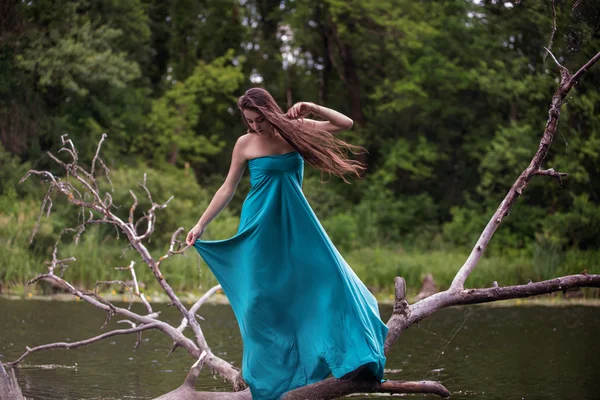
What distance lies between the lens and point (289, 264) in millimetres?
4992

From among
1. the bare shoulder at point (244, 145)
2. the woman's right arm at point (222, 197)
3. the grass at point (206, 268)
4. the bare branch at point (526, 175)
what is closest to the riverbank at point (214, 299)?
the grass at point (206, 268)

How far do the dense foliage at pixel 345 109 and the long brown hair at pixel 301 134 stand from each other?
394 inches

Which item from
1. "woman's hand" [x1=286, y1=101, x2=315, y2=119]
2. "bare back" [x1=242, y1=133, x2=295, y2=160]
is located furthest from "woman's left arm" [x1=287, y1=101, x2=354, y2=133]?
"bare back" [x1=242, y1=133, x2=295, y2=160]

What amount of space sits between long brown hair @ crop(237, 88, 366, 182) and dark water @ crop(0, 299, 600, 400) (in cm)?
255

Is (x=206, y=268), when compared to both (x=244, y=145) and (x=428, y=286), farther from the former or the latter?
(x=244, y=145)

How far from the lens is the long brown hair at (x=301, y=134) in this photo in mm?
4832

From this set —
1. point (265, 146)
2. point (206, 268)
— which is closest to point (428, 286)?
point (206, 268)

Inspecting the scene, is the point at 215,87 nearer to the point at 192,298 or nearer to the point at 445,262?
the point at 445,262

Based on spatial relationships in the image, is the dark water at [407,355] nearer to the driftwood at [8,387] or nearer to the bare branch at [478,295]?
the driftwood at [8,387]

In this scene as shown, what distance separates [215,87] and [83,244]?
1171 centimetres

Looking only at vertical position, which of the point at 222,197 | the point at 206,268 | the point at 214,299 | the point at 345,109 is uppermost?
the point at 345,109

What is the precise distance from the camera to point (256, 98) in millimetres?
4875

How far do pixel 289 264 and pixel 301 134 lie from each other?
774mm

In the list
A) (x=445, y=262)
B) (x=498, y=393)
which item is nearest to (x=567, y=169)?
(x=445, y=262)
